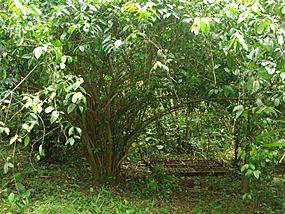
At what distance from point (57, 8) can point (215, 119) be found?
3585 millimetres

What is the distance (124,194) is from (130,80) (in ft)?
4.20

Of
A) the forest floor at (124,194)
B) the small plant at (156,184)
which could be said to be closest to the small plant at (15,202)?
the forest floor at (124,194)

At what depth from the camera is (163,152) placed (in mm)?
6031

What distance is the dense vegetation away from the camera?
2.18 m

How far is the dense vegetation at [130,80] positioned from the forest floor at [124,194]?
2 centimetres

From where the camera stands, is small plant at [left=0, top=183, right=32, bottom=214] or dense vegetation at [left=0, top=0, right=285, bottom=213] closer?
dense vegetation at [left=0, top=0, right=285, bottom=213]

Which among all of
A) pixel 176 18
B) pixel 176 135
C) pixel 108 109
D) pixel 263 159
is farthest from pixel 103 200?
pixel 176 135

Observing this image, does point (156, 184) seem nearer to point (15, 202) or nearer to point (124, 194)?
point (124, 194)

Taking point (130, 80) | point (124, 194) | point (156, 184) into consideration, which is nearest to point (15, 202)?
point (124, 194)

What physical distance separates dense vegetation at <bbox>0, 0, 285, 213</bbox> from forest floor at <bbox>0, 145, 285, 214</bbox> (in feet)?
0.07

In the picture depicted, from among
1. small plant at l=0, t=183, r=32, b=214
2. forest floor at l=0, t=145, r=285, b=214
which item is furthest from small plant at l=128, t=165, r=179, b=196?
small plant at l=0, t=183, r=32, b=214

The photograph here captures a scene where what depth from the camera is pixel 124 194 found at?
12.4 ft

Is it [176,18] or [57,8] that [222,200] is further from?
[57,8]

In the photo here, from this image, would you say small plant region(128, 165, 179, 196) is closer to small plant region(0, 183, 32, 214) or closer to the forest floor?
the forest floor
